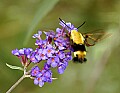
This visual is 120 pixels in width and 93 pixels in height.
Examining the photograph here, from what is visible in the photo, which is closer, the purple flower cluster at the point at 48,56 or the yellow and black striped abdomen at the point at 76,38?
the purple flower cluster at the point at 48,56

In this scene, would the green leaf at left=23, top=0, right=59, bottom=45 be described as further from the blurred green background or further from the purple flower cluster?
the blurred green background

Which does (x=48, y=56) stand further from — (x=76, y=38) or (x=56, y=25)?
(x=56, y=25)

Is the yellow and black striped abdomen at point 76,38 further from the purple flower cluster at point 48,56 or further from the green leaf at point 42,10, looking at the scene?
the green leaf at point 42,10

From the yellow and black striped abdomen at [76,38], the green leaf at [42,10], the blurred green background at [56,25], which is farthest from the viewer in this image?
the blurred green background at [56,25]

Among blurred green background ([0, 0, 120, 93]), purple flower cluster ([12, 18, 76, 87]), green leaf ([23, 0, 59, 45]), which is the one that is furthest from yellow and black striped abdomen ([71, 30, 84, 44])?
blurred green background ([0, 0, 120, 93])

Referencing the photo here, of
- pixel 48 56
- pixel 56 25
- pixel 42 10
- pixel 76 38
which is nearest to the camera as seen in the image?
pixel 48 56

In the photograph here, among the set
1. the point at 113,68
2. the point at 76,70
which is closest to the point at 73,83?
the point at 76,70

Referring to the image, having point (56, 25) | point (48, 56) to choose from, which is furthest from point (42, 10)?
point (56, 25)

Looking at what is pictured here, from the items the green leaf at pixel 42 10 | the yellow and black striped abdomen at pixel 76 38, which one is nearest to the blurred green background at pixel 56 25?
the green leaf at pixel 42 10

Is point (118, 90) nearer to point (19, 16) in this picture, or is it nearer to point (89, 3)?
point (89, 3)

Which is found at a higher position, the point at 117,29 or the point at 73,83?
the point at 117,29

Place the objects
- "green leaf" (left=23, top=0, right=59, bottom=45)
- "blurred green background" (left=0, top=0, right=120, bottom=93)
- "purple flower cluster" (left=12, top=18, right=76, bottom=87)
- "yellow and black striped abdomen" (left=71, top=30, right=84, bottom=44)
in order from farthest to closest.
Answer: "blurred green background" (left=0, top=0, right=120, bottom=93) → "green leaf" (left=23, top=0, right=59, bottom=45) → "yellow and black striped abdomen" (left=71, top=30, right=84, bottom=44) → "purple flower cluster" (left=12, top=18, right=76, bottom=87)
